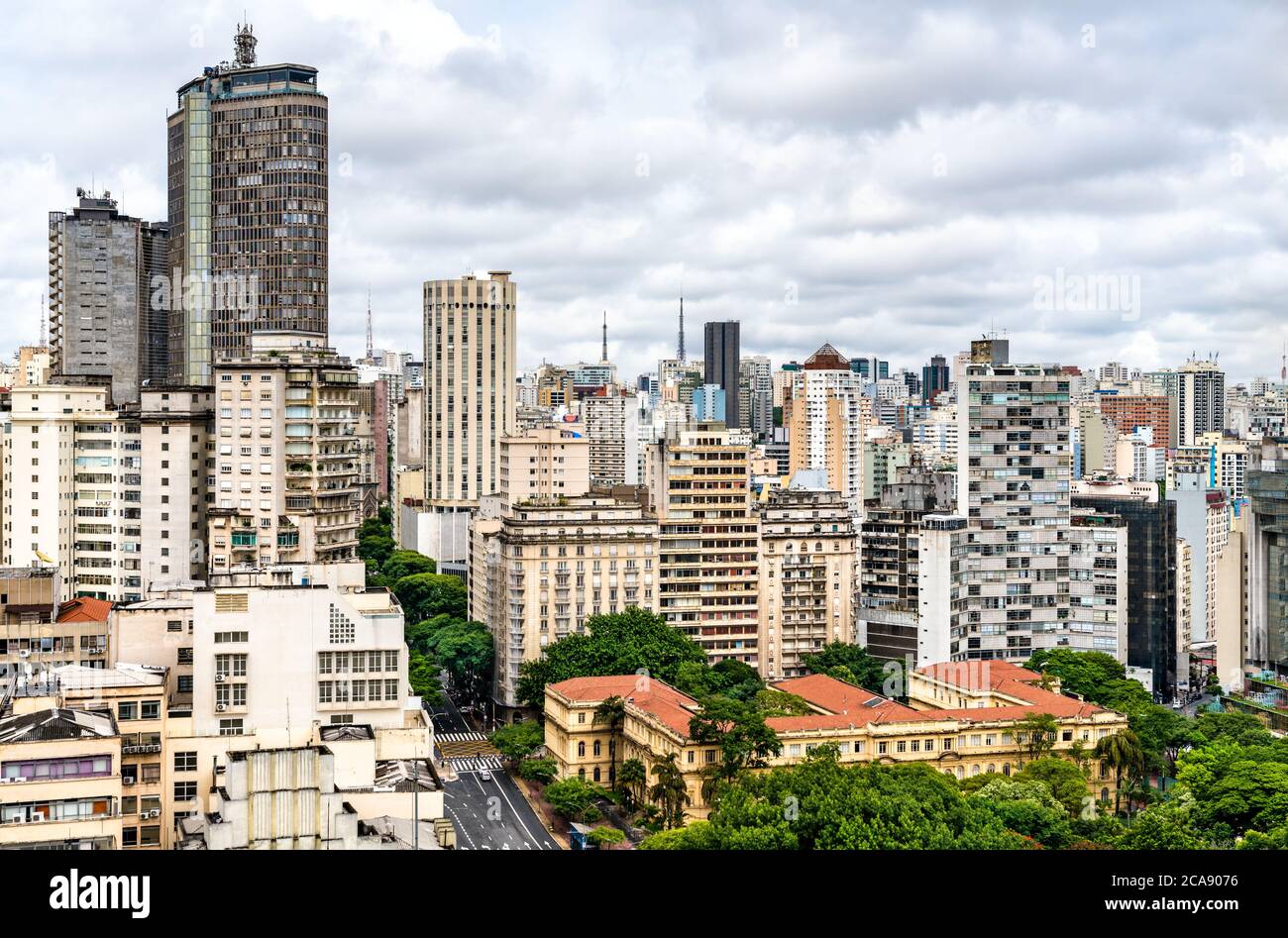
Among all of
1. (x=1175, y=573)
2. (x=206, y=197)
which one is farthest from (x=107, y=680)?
(x=206, y=197)

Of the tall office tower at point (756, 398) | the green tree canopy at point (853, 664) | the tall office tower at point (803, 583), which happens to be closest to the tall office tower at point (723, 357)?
the tall office tower at point (756, 398)

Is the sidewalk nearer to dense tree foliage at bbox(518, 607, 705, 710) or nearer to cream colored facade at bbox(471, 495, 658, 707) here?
dense tree foliage at bbox(518, 607, 705, 710)

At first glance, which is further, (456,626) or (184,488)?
(456,626)

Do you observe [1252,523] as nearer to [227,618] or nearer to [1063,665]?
[1063,665]

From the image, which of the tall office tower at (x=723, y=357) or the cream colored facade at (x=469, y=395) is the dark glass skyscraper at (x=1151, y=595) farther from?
the tall office tower at (x=723, y=357)

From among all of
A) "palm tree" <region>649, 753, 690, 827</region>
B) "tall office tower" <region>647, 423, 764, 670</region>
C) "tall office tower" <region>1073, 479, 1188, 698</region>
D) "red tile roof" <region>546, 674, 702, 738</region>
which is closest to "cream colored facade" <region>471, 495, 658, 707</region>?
"tall office tower" <region>647, 423, 764, 670</region>
